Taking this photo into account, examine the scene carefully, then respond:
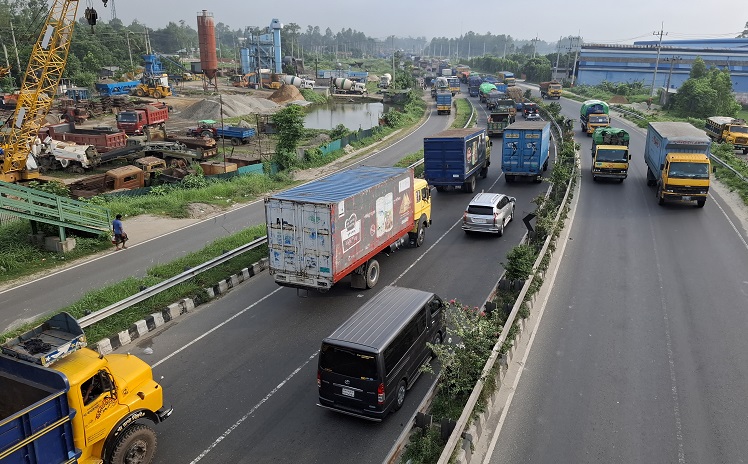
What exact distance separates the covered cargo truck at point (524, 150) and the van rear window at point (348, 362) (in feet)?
78.1

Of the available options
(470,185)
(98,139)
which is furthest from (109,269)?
(98,139)

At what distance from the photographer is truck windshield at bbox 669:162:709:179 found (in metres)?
26.3

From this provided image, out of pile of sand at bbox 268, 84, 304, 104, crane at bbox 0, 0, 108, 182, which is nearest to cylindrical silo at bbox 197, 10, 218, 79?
pile of sand at bbox 268, 84, 304, 104

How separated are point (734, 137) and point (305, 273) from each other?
44.1 m

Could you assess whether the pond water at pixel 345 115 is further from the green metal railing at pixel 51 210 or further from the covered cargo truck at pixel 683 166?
the green metal railing at pixel 51 210

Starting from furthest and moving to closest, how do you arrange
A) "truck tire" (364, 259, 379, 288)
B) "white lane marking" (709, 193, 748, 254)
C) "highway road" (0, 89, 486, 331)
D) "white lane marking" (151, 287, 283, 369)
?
"white lane marking" (709, 193, 748, 254) → "truck tire" (364, 259, 379, 288) → "highway road" (0, 89, 486, 331) → "white lane marking" (151, 287, 283, 369)

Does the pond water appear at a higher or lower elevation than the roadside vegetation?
higher

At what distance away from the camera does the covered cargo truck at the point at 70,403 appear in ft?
27.7

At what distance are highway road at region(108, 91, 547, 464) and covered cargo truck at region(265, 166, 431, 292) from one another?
48.2 inches

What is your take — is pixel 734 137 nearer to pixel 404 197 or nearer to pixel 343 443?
pixel 404 197

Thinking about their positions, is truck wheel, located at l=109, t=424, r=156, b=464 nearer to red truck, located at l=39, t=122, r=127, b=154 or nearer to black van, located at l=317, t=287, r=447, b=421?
black van, located at l=317, t=287, r=447, b=421

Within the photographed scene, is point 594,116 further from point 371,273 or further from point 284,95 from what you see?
point 284,95

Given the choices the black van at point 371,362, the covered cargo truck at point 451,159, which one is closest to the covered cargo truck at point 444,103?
the covered cargo truck at point 451,159

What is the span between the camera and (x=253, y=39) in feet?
390
